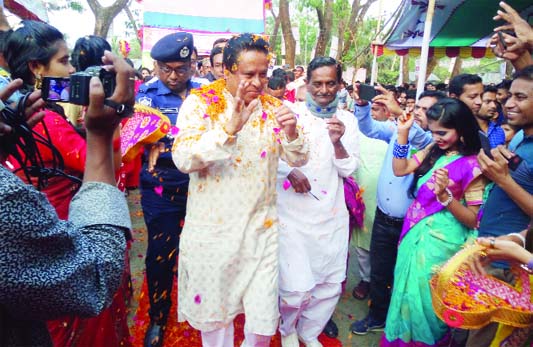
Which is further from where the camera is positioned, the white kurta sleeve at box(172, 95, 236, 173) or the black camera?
the white kurta sleeve at box(172, 95, 236, 173)

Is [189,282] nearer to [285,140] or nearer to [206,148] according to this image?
[206,148]

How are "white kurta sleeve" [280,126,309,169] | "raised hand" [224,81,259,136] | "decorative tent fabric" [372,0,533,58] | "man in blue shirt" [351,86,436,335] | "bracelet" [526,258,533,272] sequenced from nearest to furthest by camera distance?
"bracelet" [526,258,533,272] < "raised hand" [224,81,259,136] < "white kurta sleeve" [280,126,309,169] < "man in blue shirt" [351,86,436,335] < "decorative tent fabric" [372,0,533,58]

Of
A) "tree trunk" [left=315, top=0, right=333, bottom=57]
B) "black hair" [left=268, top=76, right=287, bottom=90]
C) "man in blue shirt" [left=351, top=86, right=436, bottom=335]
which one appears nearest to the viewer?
"man in blue shirt" [left=351, top=86, right=436, bottom=335]

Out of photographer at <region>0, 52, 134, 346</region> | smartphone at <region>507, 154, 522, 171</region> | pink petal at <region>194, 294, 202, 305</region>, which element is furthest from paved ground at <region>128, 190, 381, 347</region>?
photographer at <region>0, 52, 134, 346</region>

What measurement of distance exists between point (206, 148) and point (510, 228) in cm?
167

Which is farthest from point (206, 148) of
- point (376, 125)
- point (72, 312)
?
point (376, 125)

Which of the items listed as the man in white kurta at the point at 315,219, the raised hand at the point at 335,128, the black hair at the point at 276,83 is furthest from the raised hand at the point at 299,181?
the black hair at the point at 276,83

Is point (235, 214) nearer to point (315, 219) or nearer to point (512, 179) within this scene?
point (315, 219)

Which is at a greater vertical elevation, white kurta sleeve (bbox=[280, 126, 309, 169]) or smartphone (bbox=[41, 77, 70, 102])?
smartphone (bbox=[41, 77, 70, 102])

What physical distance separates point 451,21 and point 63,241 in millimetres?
6112

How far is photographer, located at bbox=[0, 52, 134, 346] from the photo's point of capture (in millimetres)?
774

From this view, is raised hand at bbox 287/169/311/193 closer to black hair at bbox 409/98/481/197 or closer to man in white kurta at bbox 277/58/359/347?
man in white kurta at bbox 277/58/359/347

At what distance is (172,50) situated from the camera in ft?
9.36

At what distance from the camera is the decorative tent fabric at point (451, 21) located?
4777 millimetres
